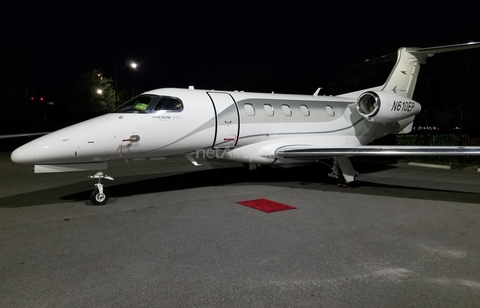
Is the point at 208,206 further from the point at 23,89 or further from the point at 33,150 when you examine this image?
the point at 23,89

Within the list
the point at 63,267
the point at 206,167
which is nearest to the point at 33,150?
the point at 63,267

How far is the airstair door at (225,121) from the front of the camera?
31.7ft

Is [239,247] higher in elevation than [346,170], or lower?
lower

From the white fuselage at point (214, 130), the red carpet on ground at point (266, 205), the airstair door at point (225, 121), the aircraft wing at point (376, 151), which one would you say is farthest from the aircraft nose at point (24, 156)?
the aircraft wing at point (376, 151)

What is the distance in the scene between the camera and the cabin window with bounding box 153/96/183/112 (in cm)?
879

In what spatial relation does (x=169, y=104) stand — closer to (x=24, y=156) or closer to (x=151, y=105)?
(x=151, y=105)

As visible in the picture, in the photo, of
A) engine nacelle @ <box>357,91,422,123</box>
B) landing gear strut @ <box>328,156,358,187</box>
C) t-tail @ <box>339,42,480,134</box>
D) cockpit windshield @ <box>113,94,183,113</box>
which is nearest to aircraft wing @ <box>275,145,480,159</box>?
landing gear strut @ <box>328,156,358,187</box>

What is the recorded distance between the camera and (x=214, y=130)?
954 cm

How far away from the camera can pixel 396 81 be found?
13336mm

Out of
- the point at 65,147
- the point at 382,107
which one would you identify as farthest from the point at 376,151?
the point at 65,147

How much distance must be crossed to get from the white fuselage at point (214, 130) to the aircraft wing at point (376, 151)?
0.56 meters

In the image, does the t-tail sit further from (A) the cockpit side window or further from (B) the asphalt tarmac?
(A) the cockpit side window

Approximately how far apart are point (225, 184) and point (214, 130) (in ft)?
6.90

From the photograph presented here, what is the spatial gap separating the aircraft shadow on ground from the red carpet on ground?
2.18 metres
